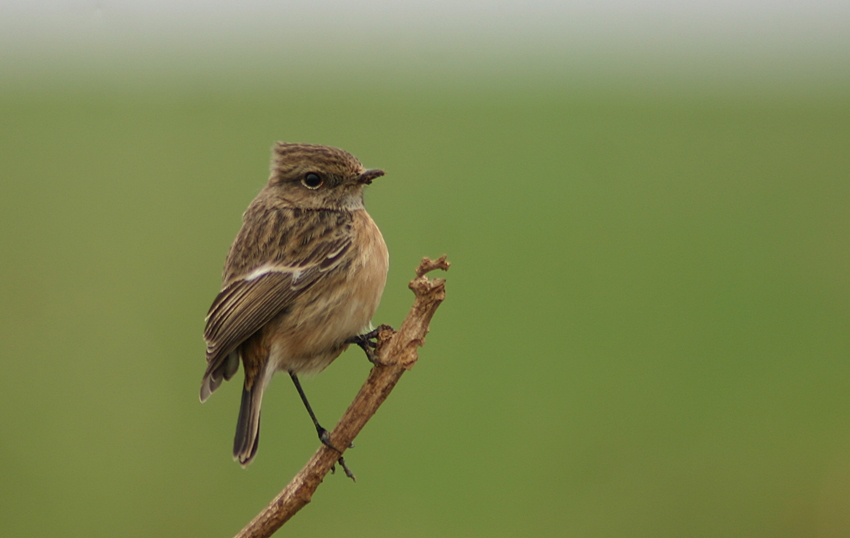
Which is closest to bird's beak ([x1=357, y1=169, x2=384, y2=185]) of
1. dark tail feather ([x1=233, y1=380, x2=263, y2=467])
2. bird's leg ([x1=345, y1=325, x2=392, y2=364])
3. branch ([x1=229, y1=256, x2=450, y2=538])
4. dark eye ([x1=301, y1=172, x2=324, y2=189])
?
dark eye ([x1=301, y1=172, x2=324, y2=189])

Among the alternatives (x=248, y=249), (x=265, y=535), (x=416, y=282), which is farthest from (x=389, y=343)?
(x=248, y=249)

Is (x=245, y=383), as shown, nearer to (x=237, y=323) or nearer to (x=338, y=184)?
(x=237, y=323)

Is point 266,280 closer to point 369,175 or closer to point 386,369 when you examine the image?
point 369,175

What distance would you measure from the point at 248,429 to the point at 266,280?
1.02 metres

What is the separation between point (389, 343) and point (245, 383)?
1.31 meters

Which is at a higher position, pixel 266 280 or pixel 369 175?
pixel 369 175

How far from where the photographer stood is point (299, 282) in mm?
5375

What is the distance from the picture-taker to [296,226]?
571 cm

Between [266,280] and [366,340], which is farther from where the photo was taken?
[266,280]

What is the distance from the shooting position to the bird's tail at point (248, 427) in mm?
4662

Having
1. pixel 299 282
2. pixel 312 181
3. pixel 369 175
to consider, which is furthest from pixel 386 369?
pixel 312 181

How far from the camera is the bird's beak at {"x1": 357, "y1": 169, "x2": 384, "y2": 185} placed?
5598 mm

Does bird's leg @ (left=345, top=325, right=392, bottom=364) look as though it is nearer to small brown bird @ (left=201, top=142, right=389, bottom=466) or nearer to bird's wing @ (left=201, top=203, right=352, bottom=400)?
small brown bird @ (left=201, top=142, right=389, bottom=466)

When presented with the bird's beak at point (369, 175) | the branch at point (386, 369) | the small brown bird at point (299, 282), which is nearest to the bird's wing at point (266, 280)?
the small brown bird at point (299, 282)
